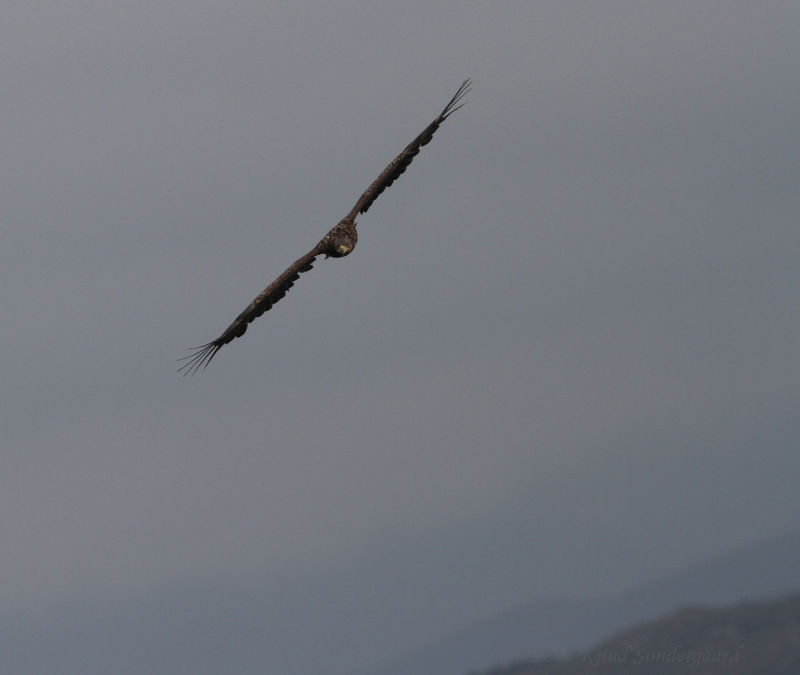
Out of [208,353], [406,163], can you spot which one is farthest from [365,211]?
[208,353]

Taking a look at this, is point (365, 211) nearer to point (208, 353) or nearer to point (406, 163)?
point (406, 163)

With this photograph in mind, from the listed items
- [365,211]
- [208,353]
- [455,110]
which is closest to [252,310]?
[208,353]

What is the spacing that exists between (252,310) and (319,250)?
2.86 m

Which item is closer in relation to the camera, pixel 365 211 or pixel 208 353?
pixel 208 353

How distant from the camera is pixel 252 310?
1870 inches

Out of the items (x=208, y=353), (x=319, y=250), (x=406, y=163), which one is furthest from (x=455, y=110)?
(x=208, y=353)

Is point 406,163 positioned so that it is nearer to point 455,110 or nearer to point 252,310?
point 455,110

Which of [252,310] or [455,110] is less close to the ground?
[455,110]

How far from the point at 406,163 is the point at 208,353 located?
9.60 meters

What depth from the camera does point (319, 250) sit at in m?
47.5

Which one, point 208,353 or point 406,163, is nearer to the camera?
point 208,353

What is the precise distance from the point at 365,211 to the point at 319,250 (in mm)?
2759

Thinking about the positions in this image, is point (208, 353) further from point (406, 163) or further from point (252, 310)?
point (406, 163)

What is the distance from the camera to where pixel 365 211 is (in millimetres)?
49375
